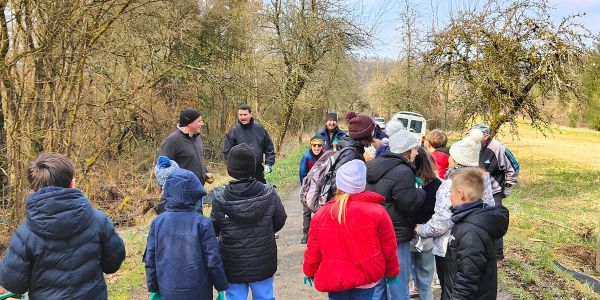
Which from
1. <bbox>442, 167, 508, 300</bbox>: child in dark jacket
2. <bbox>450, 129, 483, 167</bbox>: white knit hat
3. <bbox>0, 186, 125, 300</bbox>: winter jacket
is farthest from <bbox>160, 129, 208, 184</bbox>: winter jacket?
<bbox>442, 167, 508, 300</bbox>: child in dark jacket

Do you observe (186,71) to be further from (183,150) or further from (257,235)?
(257,235)

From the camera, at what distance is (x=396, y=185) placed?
3.56 meters

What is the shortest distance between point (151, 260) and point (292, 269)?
2.58 metres

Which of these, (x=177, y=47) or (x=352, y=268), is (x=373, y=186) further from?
(x=177, y=47)

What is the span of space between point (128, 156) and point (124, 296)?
1067 centimetres

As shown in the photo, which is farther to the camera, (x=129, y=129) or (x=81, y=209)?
(x=129, y=129)

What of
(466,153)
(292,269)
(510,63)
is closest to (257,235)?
(466,153)

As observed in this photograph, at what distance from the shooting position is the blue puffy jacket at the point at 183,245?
3168mm

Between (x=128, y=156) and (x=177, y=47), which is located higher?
(x=177, y=47)

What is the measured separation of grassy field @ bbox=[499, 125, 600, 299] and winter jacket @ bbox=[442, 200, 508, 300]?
6.33 feet

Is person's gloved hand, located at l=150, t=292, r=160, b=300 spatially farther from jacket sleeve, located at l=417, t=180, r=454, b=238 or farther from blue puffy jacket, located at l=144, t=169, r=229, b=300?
jacket sleeve, located at l=417, t=180, r=454, b=238

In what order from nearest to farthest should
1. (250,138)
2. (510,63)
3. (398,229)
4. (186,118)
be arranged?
(398,229) → (186,118) → (250,138) → (510,63)

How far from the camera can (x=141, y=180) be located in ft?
49.1

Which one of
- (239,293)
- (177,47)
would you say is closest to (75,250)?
(239,293)
